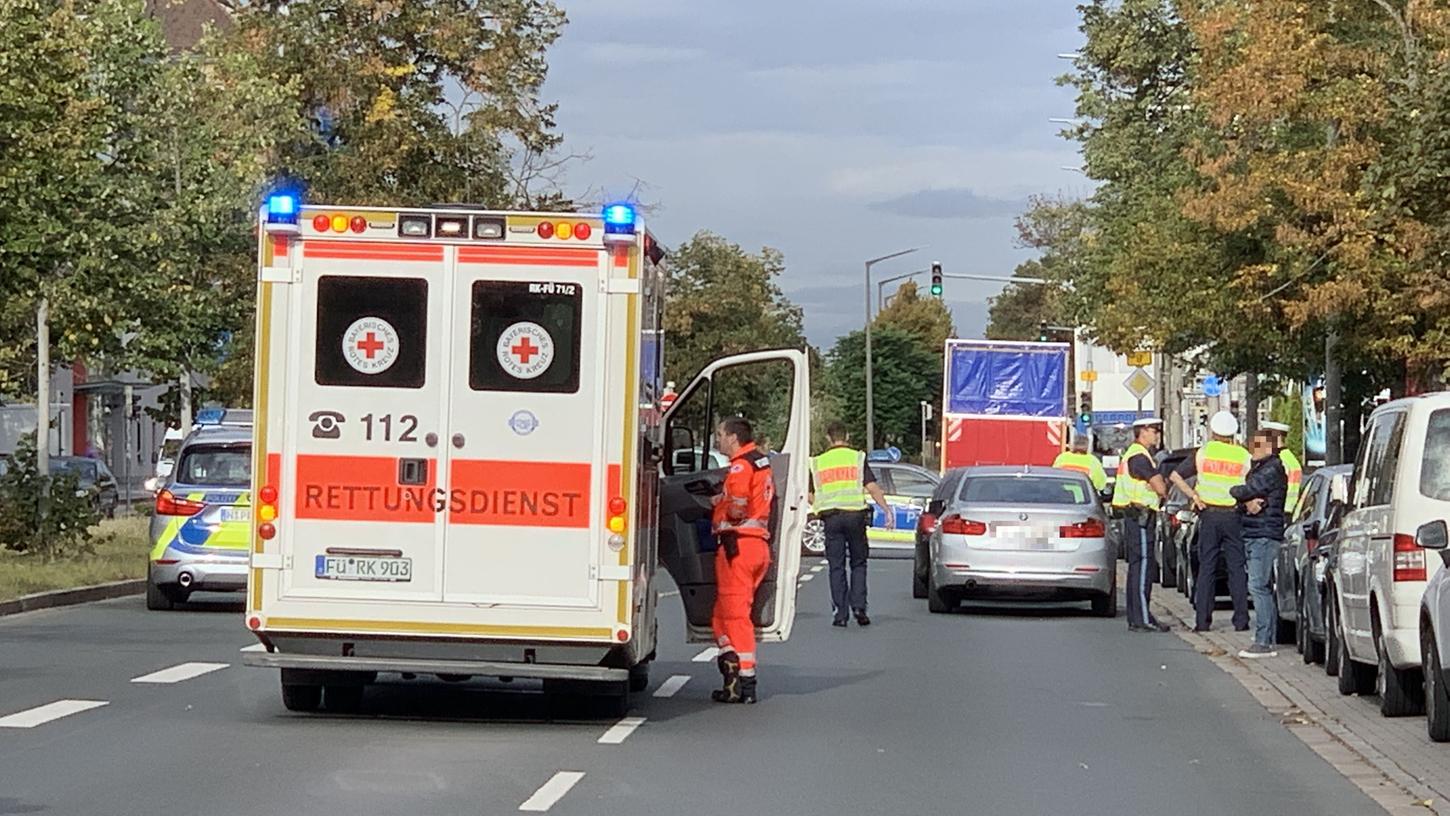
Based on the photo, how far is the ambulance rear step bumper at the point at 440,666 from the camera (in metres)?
13.7

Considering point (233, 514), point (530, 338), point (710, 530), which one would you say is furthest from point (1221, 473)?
→ point (233, 514)

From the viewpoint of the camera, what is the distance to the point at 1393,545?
46.3 feet

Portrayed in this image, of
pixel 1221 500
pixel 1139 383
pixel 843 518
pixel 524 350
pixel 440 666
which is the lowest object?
pixel 440 666

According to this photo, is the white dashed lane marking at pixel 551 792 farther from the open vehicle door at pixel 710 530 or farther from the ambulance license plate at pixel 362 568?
the open vehicle door at pixel 710 530

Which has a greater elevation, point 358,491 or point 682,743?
point 358,491

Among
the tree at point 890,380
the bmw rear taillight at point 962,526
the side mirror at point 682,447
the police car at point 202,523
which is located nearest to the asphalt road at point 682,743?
the side mirror at point 682,447

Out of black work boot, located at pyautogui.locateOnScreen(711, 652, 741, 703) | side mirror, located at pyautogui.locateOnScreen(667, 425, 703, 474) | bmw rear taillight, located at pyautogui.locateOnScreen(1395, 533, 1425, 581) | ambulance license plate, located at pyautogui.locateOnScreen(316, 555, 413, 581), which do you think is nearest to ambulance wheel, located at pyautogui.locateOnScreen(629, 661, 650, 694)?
black work boot, located at pyautogui.locateOnScreen(711, 652, 741, 703)

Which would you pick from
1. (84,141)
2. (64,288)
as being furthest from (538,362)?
(64,288)

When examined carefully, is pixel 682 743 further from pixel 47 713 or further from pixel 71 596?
pixel 71 596

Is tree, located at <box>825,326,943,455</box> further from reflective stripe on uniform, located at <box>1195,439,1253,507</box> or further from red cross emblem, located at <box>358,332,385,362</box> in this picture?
red cross emblem, located at <box>358,332,385,362</box>

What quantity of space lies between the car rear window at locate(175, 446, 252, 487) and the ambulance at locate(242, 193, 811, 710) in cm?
967

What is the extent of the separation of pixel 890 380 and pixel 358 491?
9068cm

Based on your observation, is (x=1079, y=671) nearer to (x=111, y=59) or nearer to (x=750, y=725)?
(x=750, y=725)

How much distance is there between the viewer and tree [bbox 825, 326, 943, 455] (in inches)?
3866
